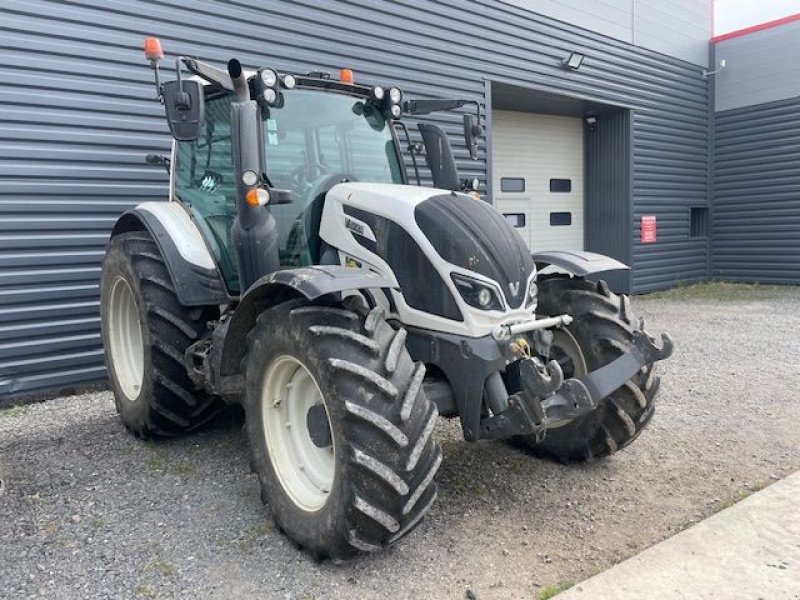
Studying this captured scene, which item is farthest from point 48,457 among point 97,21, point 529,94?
point 529,94

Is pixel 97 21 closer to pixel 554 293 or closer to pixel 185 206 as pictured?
pixel 185 206

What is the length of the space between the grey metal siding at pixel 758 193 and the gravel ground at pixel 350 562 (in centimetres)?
979

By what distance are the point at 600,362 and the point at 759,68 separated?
43.2 feet

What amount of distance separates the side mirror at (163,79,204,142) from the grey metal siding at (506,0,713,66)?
25.9ft

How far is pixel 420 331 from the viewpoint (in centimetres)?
316

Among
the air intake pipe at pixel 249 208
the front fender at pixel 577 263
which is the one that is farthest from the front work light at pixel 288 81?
the front fender at pixel 577 263

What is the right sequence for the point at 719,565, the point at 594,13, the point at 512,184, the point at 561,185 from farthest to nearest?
1. the point at 561,185
2. the point at 512,184
3. the point at 594,13
4. the point at 719,565

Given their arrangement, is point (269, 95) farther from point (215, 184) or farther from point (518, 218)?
point (518, 218)

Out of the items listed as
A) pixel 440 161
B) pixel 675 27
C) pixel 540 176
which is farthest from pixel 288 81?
pixel 675 27

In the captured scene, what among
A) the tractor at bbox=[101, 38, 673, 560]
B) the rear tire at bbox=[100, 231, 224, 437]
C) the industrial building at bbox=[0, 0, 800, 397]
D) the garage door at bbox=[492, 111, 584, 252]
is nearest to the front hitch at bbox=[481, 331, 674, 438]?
the tractor at bbox=[101, 38, 673, 560]

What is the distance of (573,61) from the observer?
1073cm

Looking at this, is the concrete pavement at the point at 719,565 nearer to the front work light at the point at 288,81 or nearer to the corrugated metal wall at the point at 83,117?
the front work light at the point at 288,81

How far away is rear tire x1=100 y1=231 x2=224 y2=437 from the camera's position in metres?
3.96

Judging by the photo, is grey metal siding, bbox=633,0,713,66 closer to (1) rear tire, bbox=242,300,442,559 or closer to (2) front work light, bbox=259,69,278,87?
(2) front work light, bbox=259,69,278,87
